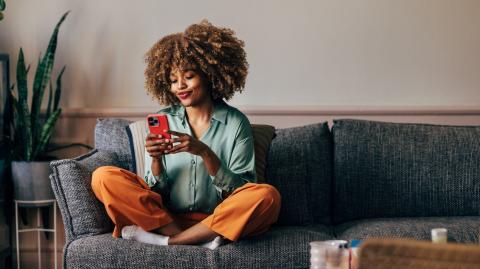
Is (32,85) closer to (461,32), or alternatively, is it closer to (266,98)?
(266,98)

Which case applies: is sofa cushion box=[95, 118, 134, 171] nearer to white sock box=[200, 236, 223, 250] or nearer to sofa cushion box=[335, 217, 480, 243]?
white sock box=[200, 236, 223, 250]

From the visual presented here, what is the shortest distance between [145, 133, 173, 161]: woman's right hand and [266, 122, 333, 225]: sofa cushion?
1.73ft

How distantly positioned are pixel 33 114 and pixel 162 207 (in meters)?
1.08

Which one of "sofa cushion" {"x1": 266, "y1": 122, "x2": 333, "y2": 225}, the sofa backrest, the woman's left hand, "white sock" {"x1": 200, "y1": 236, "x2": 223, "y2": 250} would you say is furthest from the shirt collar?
the sofa backrest

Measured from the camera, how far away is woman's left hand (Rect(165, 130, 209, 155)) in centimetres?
227

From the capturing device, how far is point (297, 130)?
9.18ft

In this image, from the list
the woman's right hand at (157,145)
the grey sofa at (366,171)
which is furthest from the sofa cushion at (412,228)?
the woman's right hand at (157,145)

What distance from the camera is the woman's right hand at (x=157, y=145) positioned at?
2295 mm

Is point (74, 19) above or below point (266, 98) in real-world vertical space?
above

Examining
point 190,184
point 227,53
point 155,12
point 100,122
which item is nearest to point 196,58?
point 227,53

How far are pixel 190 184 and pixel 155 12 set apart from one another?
1.11 m

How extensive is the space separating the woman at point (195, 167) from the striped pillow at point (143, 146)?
177 mm

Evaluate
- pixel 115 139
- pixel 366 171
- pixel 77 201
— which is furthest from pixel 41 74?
pixel 366 171

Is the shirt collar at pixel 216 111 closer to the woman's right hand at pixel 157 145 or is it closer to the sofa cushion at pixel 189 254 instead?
the woman's right hand at pixel 157 145
